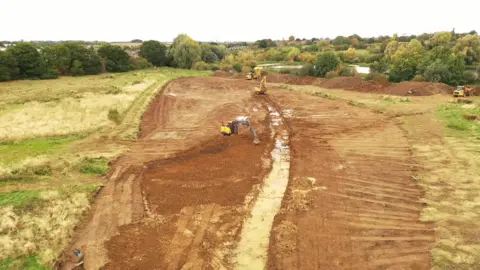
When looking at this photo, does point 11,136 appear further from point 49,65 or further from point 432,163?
point 49,65

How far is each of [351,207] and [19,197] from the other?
546 inches

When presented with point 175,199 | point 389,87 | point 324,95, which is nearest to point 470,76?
point 389,87

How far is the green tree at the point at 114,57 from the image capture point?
6034 centimetres

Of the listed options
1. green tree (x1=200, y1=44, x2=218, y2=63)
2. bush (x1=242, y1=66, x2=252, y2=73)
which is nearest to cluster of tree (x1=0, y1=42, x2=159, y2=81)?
green tree (x1=200, y1=44, x2=218, y2=63)

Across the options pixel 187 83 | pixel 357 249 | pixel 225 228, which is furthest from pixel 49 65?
pixel 357 249

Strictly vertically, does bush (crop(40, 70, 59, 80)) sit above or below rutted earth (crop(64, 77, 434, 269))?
above

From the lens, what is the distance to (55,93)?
37.0m

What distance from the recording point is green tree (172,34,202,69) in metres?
66.6

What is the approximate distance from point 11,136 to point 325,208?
21025mm

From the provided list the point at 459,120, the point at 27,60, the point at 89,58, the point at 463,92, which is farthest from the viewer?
the point at 89,58

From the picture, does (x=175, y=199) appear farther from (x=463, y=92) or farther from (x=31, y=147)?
(x=463, y=92)

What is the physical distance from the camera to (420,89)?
35.8 m

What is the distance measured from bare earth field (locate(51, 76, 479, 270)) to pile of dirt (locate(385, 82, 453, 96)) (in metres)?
12.6

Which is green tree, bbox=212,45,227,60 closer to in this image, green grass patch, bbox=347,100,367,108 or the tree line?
the tree line
